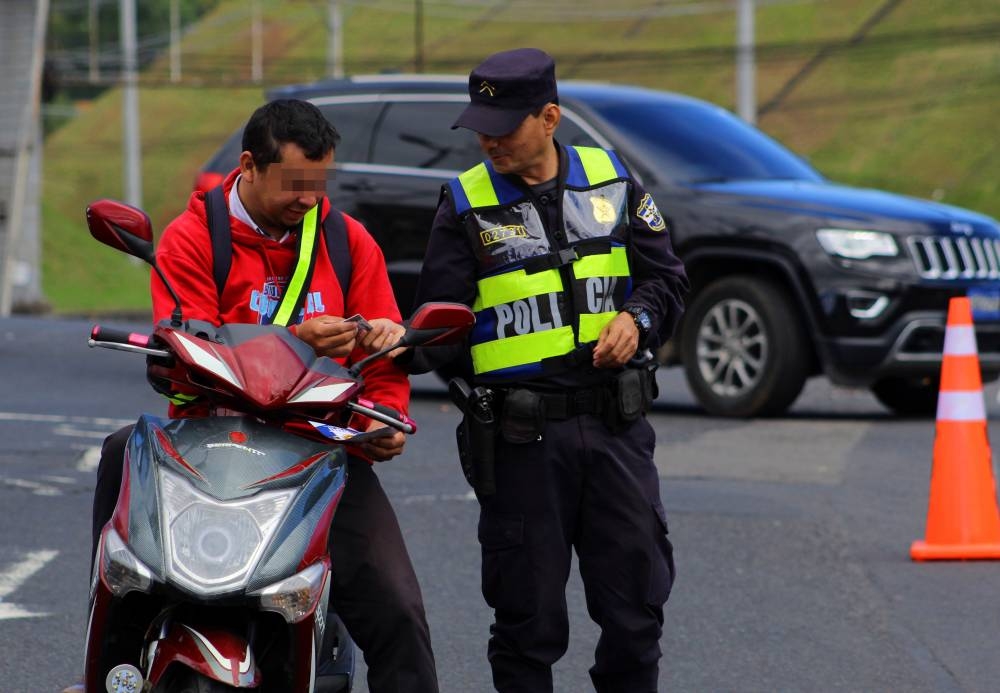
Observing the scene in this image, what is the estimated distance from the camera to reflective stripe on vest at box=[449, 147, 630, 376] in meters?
4.71

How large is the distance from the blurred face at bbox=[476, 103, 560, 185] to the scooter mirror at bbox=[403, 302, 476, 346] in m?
0.67

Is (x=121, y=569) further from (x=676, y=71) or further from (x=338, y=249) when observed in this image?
(x=676, y=71)

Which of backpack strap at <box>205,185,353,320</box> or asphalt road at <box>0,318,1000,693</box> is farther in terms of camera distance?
asphalt road at <box>0,318,1000,693</box>

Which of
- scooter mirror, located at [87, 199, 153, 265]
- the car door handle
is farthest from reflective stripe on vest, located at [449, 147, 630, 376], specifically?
the car door handle

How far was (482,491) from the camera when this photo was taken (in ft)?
15.6

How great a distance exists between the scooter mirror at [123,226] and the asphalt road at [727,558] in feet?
6.90

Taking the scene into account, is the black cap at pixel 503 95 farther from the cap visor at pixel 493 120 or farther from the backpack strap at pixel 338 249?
the backpack strap at pixel 338 249

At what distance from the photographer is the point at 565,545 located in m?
4.77

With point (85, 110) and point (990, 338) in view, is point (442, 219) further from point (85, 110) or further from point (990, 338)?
point (85, 110)

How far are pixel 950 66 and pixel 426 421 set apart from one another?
76.2m

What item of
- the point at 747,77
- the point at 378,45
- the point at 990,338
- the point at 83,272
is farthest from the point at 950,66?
the point at 990,338

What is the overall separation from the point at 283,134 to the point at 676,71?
90.1 meters

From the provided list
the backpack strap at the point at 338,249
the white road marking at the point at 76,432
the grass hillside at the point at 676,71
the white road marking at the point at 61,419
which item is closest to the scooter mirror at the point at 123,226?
the backpack strap at the point at 338,249

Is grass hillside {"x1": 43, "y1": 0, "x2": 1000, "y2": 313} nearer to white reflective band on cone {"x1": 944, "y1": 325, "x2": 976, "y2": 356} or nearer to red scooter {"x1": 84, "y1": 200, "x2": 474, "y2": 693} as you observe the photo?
white reflective band on cone {"x1": 944, "y1": 325, "x2": 976, "y2": 356}
